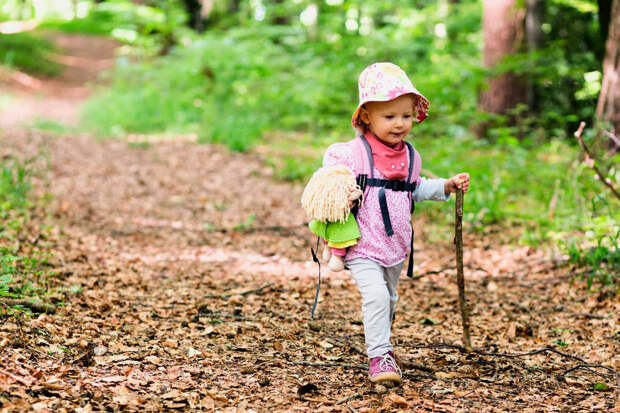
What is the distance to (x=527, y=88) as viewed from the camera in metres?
9.16

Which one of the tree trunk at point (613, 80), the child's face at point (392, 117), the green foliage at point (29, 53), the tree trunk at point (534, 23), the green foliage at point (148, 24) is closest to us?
the child's face at point (392, 117)

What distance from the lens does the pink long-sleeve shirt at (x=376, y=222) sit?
121 inches

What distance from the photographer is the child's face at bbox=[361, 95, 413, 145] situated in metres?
3.03

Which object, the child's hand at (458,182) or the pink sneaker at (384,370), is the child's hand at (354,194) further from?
the pink sneaker at (384,370)

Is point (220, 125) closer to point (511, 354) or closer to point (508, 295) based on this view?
point (508, 295)

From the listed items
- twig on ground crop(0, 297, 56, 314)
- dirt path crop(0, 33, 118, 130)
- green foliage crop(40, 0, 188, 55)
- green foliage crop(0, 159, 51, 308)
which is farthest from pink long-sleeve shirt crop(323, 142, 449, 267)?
green foliage crop(40, 0, 188, 55)

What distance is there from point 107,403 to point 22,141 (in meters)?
7.18

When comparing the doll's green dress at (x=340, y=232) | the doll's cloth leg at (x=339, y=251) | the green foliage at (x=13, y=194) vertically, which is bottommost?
the green foliage at (x=13, y=194)

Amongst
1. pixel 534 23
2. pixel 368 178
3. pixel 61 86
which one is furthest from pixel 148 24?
pixel 368 178

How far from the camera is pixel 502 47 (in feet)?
28.9

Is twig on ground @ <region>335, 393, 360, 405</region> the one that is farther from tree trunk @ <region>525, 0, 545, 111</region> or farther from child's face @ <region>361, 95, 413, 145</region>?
tree trunk @ <region>525, 0, 545, 111</region>

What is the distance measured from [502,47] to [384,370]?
7270mm

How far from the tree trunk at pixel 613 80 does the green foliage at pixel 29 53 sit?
23.4 m

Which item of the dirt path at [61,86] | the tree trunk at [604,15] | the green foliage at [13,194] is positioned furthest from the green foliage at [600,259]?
the dirt path at [61,86]
